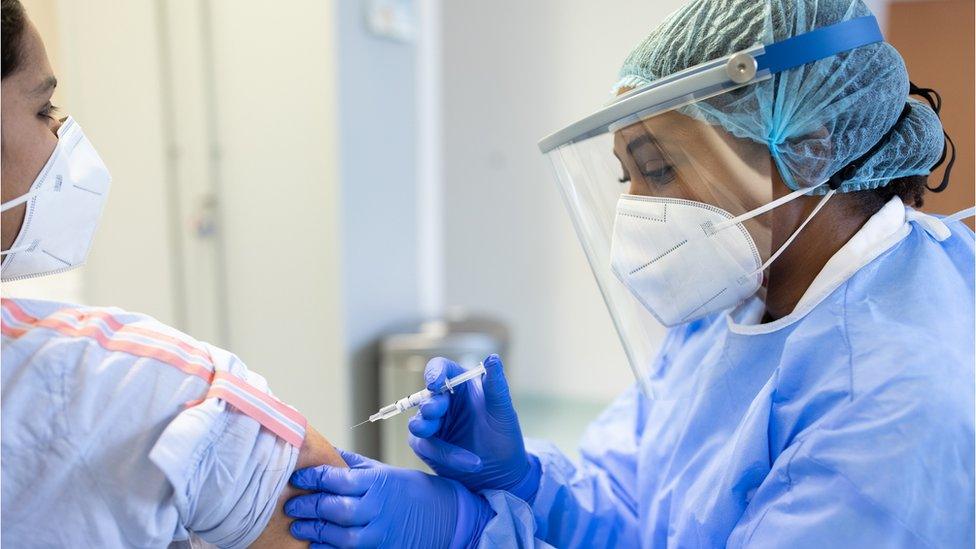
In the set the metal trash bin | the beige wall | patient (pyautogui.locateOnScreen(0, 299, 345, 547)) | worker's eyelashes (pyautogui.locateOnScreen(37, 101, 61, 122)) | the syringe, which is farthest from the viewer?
Result: the metal trash bin

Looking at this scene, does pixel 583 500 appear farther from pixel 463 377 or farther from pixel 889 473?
pixel 889 473

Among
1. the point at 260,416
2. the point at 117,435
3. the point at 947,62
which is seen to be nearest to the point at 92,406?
the point at 117,435

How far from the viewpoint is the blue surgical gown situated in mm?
837

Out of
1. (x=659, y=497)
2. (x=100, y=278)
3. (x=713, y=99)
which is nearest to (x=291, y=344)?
(x=100, y=278)

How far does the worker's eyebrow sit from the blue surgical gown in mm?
779

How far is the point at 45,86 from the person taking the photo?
85cm

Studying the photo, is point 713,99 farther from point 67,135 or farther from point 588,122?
point 67,135

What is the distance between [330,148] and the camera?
2383mm

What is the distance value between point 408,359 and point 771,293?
156 cm

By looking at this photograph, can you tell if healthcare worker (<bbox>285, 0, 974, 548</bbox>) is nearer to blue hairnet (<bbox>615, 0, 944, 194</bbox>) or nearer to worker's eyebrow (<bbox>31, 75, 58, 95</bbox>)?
blue hairnet (<bbox>615, 0, 944, 194</bbox>)

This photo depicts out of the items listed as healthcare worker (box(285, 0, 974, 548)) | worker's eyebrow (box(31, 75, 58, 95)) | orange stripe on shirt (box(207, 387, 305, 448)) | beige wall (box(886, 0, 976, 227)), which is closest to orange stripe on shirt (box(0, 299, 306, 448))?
orange stripe on shirt (box(207, 387, 305, 448))

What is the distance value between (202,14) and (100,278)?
2.47ft

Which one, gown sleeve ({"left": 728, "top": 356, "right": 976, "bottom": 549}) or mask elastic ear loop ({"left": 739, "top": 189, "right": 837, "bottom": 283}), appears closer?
gown sleeve ({"left": 728, "top": 356, "right": 976, "bottom": 549})

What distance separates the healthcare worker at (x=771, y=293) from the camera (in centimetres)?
86
